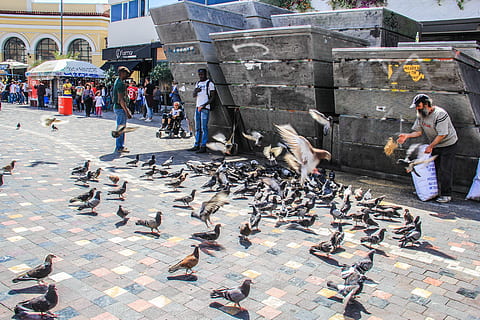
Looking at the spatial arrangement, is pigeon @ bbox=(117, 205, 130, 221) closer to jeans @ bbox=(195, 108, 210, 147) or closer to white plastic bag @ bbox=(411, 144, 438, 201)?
white plastic bag @ bbox=(411, 144, 438, 201)

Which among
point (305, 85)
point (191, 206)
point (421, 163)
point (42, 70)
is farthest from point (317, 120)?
point (42, 70)

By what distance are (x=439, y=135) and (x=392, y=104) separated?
53.0 inches

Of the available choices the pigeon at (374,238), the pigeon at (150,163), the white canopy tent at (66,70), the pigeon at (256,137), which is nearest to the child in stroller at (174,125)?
the pigeon at (256,137)

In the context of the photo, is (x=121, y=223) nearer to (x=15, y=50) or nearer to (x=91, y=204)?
(x=91, y=204)

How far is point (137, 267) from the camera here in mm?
4574

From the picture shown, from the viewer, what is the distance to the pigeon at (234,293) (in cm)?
380

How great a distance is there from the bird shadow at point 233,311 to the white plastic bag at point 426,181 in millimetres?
5278

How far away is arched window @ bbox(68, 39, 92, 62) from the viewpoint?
165 ft

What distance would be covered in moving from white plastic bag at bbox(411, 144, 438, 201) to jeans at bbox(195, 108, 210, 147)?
5917mm

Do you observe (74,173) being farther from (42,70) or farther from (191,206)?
(42,70)

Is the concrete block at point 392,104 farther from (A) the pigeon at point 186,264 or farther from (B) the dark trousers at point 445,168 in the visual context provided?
(A) the pigeon at point 186,264

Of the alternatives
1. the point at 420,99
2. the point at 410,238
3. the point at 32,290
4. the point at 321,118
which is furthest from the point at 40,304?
the point at 321,118

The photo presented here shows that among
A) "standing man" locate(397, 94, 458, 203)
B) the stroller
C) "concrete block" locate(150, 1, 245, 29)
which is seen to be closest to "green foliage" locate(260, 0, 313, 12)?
"concrete block" locate(150, 1, 245, 29)

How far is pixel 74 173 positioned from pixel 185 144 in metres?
5.55
